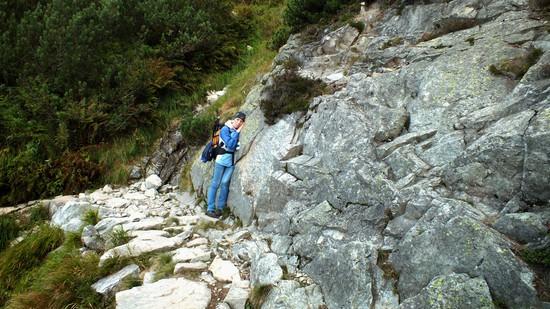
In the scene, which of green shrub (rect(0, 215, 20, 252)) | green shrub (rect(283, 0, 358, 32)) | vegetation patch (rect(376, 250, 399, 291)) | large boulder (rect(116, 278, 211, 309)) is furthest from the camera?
green shrub (rect(283, 0, 358, 32))

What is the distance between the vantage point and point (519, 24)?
639 cm

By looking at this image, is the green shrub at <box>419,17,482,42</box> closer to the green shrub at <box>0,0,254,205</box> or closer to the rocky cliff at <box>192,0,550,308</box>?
the rocky cliff at <box>192,0,550,308</box>

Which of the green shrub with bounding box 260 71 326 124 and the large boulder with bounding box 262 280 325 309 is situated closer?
the large boulder with bounding box 262 280 325 309

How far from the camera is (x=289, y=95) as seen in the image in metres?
7.76

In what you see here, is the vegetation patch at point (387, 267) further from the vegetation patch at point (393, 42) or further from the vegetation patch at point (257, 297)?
the vegetation patch at point (393, 42)

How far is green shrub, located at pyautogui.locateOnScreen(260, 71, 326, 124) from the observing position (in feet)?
24.7

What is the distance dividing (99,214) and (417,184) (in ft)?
21.0

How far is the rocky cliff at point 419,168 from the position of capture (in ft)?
12.4

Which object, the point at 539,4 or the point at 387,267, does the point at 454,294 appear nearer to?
the point at 387,267

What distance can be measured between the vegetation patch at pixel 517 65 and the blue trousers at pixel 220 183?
15.9 feet

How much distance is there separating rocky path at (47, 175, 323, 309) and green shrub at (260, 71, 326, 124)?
2.33 metres

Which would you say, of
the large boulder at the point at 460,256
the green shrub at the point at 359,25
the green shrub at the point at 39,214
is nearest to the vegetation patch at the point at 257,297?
the large boulder at the point at 460,256

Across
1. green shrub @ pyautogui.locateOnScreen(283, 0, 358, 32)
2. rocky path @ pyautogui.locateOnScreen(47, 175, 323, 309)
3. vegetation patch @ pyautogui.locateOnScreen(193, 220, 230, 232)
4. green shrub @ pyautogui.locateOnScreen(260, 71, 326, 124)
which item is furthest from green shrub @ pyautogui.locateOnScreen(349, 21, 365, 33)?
vegetation patch @ pyautogui.locateOnScreen(193, 220, 230, 232)

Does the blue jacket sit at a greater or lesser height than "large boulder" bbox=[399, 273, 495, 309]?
greater
